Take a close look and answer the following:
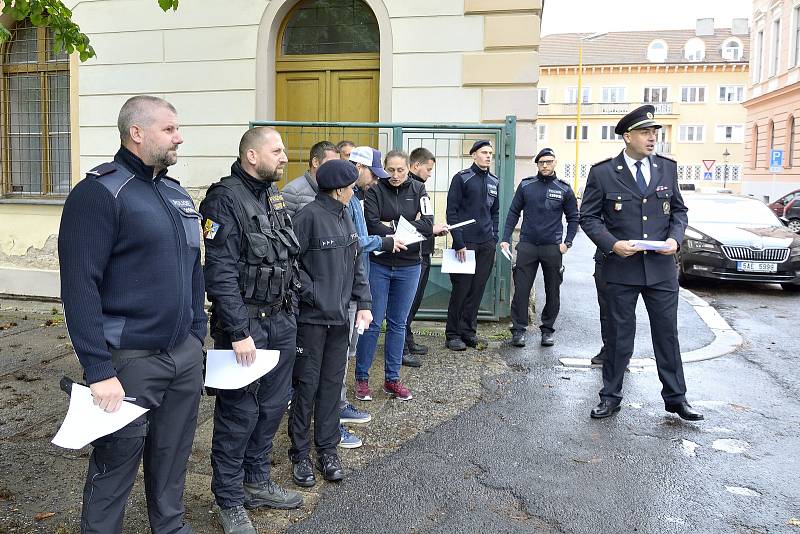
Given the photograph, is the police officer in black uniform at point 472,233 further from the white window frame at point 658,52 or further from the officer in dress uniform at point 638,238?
the white window frame at point 658,52

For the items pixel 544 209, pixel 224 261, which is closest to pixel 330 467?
pixel 224 261

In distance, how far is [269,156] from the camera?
346 centimetres

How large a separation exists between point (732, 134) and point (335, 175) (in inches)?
2835

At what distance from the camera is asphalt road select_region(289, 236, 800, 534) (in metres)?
3.64

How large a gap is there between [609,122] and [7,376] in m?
68.5

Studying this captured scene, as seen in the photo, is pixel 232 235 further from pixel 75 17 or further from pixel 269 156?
pixel 75 17

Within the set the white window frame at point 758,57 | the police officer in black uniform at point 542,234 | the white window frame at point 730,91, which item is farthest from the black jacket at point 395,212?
the white window frame at point 730,91

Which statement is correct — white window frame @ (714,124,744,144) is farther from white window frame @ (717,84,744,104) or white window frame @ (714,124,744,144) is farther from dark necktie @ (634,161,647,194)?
dark necktie @ (634,161,647,194)

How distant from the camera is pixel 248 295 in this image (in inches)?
134

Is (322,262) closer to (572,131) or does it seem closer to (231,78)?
(231,78)

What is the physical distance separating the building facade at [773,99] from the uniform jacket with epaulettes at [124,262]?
36.0 meters

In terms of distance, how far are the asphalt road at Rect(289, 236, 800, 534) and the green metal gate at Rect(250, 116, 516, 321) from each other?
168 cm

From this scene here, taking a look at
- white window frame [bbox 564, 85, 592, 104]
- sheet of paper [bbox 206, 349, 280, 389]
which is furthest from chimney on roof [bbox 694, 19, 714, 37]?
sheet of paper [bbox 206, 349, 280, 389]

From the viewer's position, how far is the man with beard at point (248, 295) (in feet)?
11.0
